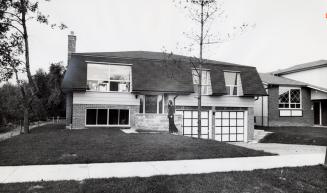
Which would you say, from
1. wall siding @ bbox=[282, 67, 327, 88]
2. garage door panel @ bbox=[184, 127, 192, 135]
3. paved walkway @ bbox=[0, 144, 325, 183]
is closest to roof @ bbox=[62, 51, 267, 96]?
garage door panel @ bbox=[184, 127, 192, 135]

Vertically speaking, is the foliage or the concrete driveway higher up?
the foliage

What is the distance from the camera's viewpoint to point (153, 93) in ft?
60.1

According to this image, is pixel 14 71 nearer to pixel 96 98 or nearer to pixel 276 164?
pixel 96 98

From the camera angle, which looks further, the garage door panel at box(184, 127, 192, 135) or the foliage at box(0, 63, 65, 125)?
the foliage at box(0, 63, 65, 125)

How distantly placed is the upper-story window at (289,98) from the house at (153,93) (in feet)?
20.8

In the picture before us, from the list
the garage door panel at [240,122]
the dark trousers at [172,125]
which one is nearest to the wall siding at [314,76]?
the garage door panel at [240,122]

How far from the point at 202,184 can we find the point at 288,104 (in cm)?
2364

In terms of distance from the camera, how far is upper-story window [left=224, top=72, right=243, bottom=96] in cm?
2136

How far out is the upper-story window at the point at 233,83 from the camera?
2136 cm

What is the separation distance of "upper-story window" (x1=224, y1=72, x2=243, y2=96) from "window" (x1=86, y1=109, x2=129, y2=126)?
27.7 feet

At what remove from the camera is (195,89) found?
20.2 m

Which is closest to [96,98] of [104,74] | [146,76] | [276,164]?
[104,74]

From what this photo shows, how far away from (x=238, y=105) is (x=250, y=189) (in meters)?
16.0

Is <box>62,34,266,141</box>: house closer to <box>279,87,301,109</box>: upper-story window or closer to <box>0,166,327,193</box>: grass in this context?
<box>279,87,301,109</box>: upper-story window
